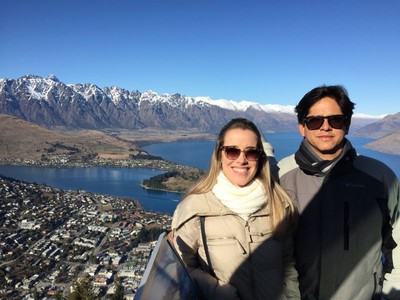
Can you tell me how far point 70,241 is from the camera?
54.7ft

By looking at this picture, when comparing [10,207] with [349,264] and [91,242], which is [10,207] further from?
[349,264]

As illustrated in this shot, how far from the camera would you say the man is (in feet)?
3.72

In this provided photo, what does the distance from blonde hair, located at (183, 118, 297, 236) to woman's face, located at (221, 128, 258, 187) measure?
2 centimetres

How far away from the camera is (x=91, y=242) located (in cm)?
1644

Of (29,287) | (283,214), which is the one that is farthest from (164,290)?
(29,287)

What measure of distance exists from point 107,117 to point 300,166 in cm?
16161

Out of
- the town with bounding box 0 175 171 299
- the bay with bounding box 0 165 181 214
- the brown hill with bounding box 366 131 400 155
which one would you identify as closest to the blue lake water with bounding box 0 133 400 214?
the bay with bounding box 0 165 181 214

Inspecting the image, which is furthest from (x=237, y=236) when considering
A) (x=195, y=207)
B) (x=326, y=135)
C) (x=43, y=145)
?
(x=43, y=145)

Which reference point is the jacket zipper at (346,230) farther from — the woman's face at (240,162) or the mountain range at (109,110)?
the mountain range at (109,110)

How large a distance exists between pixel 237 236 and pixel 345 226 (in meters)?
0.41

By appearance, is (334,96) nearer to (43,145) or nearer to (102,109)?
(43,145)

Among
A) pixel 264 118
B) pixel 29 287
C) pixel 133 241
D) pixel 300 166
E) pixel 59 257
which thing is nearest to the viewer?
pixel 300 166

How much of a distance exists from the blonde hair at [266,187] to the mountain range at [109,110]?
11849 cm

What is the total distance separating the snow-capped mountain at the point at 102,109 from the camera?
136 meters
